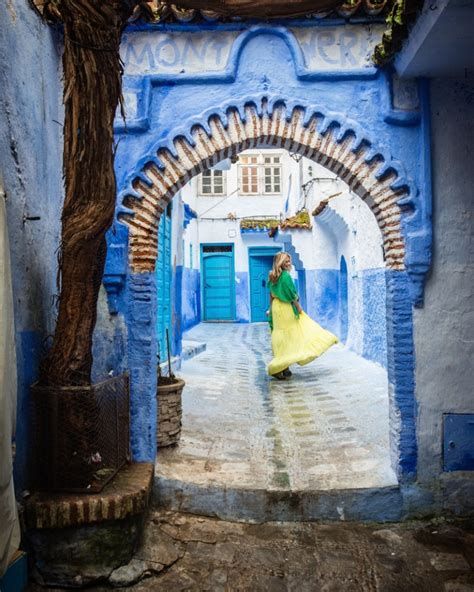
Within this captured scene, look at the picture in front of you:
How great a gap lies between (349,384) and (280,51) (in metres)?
4.73

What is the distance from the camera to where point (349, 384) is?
25.0ft

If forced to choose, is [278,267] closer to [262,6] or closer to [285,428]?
[285,428]

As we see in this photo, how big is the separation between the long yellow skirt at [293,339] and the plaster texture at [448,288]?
13.0ft

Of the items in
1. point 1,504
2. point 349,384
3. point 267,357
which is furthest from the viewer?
point 267,357

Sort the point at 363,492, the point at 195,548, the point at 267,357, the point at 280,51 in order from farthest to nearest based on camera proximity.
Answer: the point at 267,357 → the point at 280,51 → the point at 363,492 → the point at 195,548

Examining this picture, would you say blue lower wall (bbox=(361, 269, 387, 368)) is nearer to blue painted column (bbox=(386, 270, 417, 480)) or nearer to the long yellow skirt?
the long yellow skirt

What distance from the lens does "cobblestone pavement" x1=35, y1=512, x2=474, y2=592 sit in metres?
3.28

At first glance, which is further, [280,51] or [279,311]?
[279,311]

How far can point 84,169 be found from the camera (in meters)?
3.35

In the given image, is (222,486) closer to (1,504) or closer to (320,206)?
(1,504)

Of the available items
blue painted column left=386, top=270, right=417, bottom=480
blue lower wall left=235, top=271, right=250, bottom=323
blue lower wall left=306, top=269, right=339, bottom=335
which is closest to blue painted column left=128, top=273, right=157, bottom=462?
blue painted column left=386, top=270, right=417, bottom=480

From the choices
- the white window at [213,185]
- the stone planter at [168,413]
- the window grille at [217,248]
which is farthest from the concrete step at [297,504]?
the white window at [213,185]

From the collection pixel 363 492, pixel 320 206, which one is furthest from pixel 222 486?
pixel 320 206

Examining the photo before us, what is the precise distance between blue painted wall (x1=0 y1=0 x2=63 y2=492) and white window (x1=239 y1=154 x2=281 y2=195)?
17.1 m
